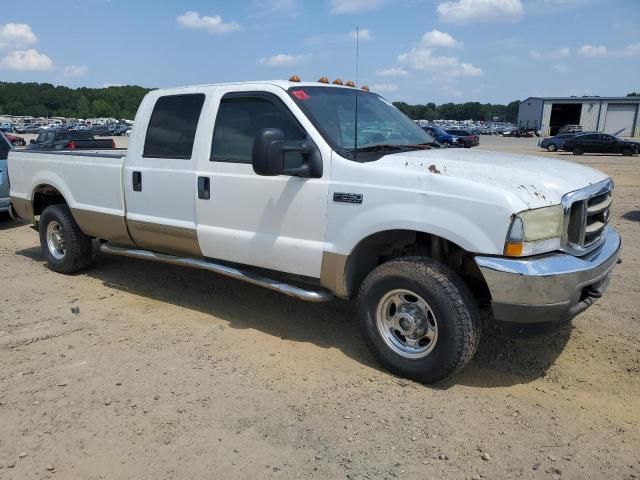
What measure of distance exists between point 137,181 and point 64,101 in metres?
161

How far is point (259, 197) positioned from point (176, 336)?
1387mm

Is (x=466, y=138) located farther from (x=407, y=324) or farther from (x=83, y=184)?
(x=407, y=324)

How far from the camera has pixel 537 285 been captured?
10.3 feet

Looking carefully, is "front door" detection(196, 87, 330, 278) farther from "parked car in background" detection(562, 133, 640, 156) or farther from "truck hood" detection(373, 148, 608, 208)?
"parked car in background" detection(562, 133, 640, 156)

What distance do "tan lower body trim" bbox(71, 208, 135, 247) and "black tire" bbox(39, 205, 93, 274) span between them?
185 mm

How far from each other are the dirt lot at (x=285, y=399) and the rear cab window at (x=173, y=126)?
1504 mm

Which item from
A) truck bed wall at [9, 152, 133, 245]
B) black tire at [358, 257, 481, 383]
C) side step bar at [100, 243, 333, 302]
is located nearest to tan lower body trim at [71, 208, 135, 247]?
truck bed wall at [9, 152, 133, 245]

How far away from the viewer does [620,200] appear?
11680mm

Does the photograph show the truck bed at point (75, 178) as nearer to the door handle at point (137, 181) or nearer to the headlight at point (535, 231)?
the door handle at point (137, 181)

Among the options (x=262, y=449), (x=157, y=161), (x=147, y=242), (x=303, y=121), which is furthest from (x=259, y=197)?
(x=262, y=449)

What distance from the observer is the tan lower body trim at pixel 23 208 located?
6524 millimetres

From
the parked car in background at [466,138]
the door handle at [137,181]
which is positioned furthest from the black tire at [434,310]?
the parked car in background at [466,138]

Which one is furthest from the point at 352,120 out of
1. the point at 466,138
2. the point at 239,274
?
the point at 466,138

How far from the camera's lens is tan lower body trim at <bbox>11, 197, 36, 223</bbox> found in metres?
6.52
